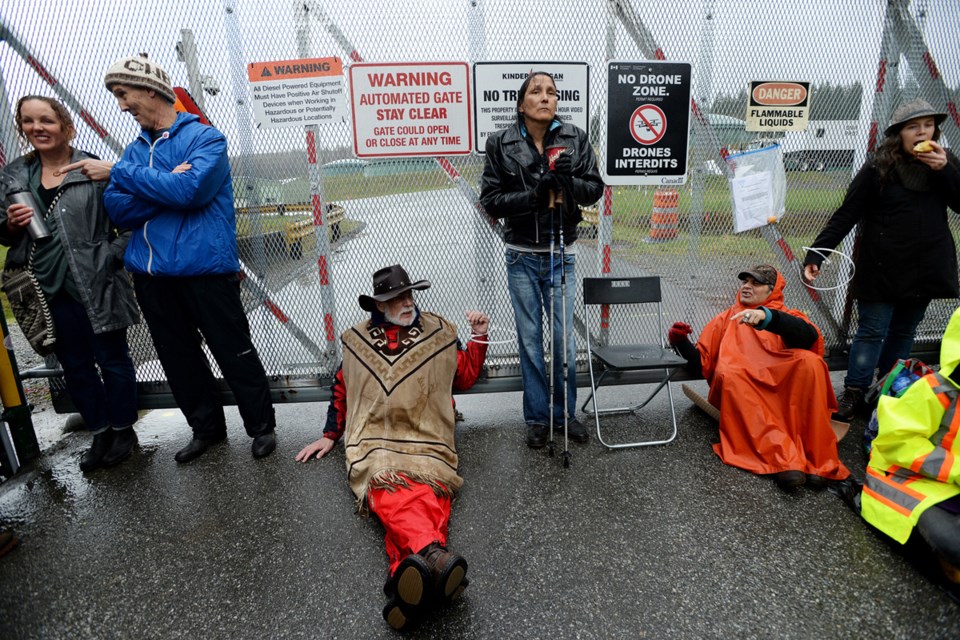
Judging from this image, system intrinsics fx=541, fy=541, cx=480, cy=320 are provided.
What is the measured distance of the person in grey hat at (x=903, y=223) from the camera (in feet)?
10.9

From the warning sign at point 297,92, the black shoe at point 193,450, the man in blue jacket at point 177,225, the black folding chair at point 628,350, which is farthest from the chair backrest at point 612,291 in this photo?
the black shoe at point 193,450

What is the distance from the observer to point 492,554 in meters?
2.55

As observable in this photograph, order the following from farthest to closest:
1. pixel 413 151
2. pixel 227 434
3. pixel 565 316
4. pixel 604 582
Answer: pixel 227 434 < pixel 413 151 < pixel 565 316 < pixel 604 582

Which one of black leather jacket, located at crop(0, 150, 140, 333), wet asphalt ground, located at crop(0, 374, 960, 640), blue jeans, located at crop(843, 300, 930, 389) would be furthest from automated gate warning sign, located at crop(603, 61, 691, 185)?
black leather jacket, located at crop(0, 150, 140, 333)

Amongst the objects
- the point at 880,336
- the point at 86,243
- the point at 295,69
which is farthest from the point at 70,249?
the point at 880,336

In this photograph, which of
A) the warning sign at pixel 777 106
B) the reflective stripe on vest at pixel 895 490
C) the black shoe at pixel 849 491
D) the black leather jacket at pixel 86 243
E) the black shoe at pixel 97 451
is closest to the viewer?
the reflective stripe on vest at pixel 895 490

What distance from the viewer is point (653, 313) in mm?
4086

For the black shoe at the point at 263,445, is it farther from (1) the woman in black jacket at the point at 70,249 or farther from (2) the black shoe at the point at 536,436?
(2) the black shoe at the point at 536,436

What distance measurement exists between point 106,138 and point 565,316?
3143mm

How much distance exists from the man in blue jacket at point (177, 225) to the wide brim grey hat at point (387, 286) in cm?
86

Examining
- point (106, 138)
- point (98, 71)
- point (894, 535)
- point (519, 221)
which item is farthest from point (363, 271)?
point (894, 535)

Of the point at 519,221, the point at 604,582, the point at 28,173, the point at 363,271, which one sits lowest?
the point at 604,582

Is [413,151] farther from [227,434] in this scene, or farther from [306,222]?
[227,434]

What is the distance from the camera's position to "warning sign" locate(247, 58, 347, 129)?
3408 mm
